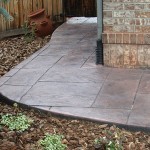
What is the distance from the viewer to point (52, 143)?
139 inches

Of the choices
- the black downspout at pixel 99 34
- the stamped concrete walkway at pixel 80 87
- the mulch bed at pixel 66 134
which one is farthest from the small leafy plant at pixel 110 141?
the black downspout at pixel 99 34

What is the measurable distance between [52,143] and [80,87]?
4.59ft

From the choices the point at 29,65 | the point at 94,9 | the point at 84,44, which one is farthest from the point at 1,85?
the point at 94,9

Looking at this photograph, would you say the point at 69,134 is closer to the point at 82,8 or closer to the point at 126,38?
the point at 126,38

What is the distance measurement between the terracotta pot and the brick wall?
280 cm

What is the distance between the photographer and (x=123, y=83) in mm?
4938

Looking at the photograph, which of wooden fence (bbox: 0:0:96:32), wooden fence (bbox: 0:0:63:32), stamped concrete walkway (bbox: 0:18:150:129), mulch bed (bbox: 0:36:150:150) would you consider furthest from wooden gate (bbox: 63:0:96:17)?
mulch bed (bbox: 0:36:150:150)

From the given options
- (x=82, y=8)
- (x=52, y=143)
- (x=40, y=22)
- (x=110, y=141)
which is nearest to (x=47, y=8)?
(x=40, y=22)

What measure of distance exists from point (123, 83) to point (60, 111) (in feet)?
3.51

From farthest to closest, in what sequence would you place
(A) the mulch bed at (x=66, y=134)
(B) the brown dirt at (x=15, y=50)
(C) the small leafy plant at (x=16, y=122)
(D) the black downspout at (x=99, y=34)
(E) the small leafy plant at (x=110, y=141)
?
1. (B) the brown dirt at (x=15, y=50)
2. (D) the black downspout at (x=99, y=34)
3. (C) the small leafy plant at (x=16, y=122)
4. (A) the mulch bed at (x=66, y=134)
5. (E) the small leafy plant at (x=110, y=141)

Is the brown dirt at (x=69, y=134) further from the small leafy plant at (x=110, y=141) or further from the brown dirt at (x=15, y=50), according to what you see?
the brown dirt at (x=15, y=50)

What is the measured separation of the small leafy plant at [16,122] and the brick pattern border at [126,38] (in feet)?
5.96

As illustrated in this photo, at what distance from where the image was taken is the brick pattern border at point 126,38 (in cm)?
534

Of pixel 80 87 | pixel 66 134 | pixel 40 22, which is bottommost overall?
pixel 66 134
